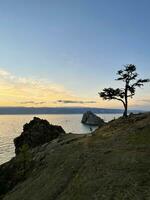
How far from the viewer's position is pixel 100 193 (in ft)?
80.7

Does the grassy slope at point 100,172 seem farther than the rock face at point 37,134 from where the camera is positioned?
No

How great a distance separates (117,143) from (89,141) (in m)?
7.75

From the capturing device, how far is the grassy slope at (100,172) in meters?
24.5

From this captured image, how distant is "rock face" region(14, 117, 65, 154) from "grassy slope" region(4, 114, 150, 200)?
26545mm

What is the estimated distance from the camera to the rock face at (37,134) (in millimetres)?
74312

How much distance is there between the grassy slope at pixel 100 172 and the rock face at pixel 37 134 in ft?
87.1

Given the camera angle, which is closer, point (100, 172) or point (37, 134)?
point (100, 172)

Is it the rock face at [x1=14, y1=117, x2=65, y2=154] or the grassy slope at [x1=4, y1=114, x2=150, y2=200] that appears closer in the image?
the grassy slope at [x1=4, y1=114, x2=150, y2=200]

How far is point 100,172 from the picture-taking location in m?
28.9

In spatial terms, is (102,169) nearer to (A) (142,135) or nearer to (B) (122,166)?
(B) (122,166)

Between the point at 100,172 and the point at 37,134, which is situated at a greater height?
the point at 37,134

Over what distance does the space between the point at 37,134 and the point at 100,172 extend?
48.1 metres

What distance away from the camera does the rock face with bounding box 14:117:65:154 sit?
74312 mm

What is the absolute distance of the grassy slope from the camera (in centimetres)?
2452
